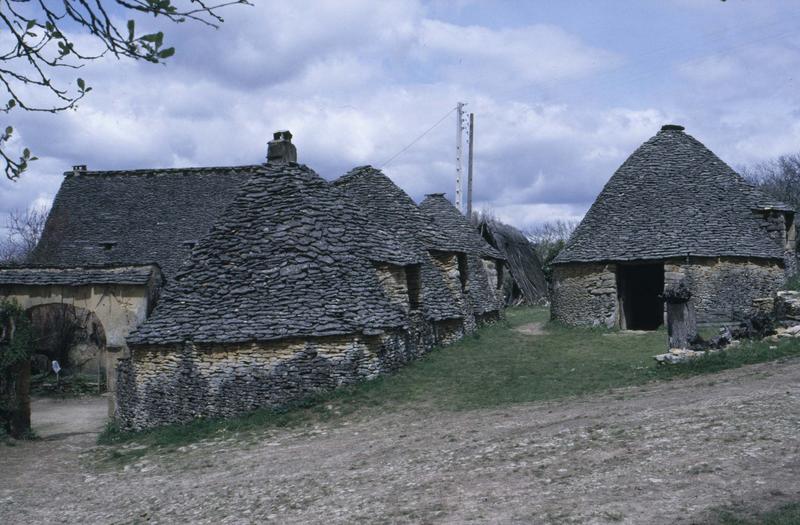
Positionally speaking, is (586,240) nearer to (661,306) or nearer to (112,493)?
(661,306)

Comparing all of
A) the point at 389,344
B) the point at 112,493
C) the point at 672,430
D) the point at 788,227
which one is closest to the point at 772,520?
the point at 672,430

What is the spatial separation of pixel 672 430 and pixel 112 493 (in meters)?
7.41

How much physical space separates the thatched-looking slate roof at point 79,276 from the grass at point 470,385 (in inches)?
224

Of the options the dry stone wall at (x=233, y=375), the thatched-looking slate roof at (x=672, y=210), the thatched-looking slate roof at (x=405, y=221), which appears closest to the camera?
the dry stone wall at (x=233, y=375)

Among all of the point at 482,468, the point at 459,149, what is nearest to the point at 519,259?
the point at 459,149

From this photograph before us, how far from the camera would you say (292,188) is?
51.8 ft

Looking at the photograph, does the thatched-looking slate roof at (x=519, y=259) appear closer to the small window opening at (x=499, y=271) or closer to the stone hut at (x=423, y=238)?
the small window opening at (x=499, y=271)

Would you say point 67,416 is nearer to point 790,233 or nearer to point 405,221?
point 405,221

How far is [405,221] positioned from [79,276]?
9.03 metres

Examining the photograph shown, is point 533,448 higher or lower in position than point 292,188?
→ lower

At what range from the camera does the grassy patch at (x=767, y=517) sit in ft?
18.9

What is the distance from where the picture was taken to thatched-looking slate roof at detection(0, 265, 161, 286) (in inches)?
723

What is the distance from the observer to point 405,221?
2106 centimetres

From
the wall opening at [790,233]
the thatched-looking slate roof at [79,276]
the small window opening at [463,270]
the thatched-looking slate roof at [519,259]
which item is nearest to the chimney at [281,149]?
the thatched-looking slate roof at [79,276]
